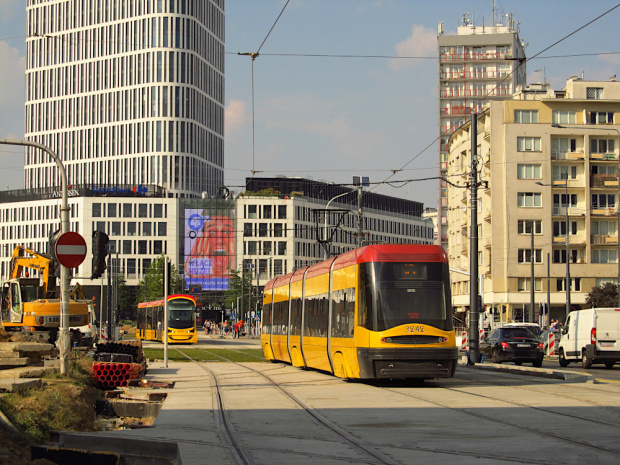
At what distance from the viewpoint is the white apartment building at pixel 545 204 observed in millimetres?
75750

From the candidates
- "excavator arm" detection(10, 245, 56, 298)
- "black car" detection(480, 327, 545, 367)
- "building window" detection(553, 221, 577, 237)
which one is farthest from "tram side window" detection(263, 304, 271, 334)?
"building window" detection(553, 221, 577, 237)

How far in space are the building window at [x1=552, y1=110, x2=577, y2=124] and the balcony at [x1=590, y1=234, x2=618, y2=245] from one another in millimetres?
9658

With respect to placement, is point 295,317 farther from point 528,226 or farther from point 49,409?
point 528,226

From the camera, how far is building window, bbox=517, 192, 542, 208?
76.2 metres

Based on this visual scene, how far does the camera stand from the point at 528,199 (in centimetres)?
7631

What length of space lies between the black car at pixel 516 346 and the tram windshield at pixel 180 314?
29.0 m

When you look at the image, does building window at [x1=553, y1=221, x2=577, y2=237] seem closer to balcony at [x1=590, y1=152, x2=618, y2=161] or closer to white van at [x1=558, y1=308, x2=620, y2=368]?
balcony at [x1=590, y1=152, x2=618, y2=161]

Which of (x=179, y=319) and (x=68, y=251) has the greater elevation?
(x=68, y=251)

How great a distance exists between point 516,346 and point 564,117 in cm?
5032

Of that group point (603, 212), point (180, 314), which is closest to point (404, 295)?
point (180, 314)

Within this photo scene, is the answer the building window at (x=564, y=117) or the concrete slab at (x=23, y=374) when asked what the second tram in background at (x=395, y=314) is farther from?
the building window at (x=564, y=117)

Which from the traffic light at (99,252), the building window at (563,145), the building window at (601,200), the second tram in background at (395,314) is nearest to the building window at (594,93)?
the building window at (563,145)

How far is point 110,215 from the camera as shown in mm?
126750

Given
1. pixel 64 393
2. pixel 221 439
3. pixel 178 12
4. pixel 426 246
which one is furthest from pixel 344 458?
pixel 178 12
